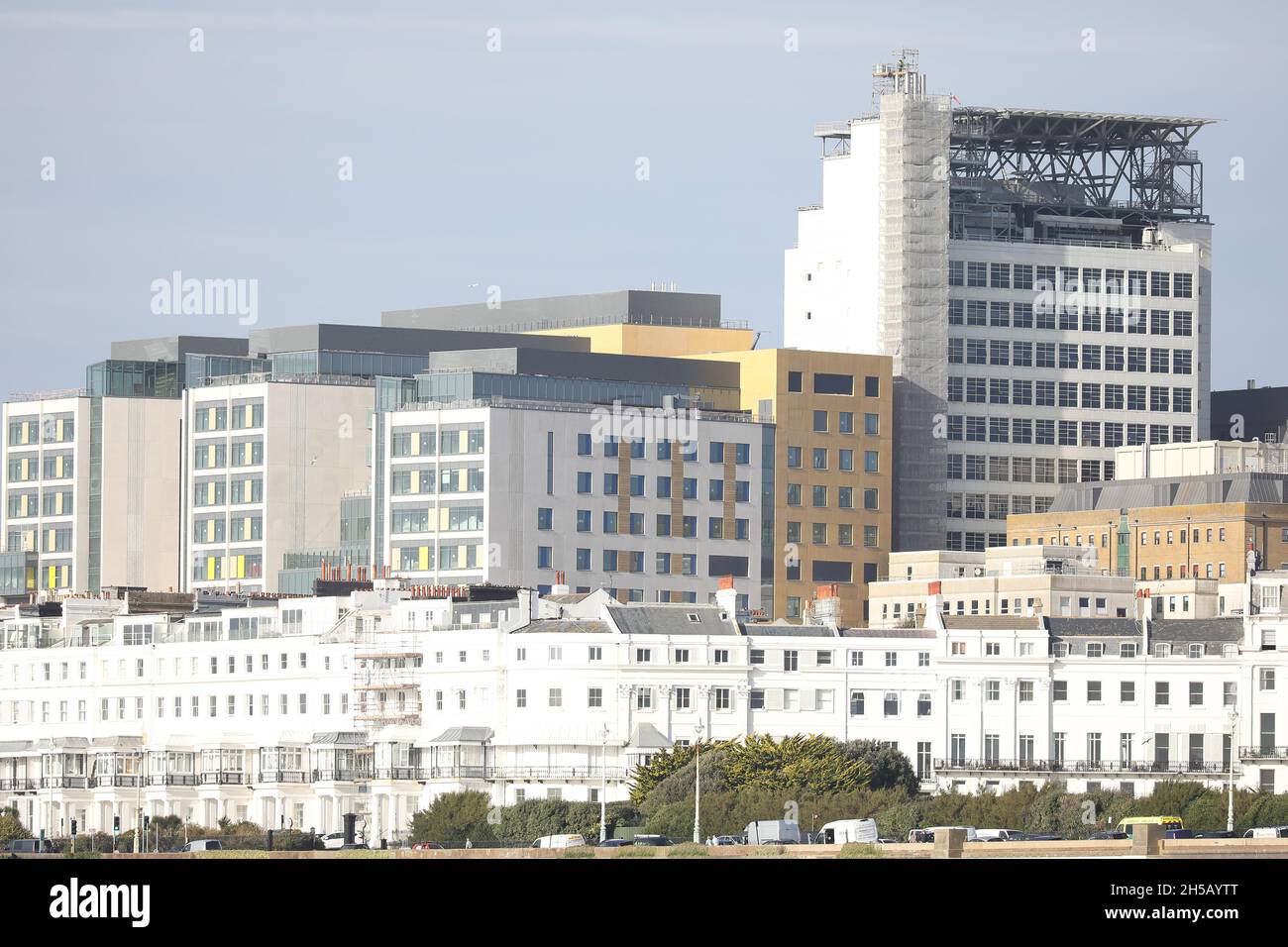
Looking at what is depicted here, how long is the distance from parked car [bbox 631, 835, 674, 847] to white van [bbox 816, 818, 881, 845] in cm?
829

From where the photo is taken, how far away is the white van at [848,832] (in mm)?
182125

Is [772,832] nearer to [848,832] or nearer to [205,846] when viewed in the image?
[848,832]

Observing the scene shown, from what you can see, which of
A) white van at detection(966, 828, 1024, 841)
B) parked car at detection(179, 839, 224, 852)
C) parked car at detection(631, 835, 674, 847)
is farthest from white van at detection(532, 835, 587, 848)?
white van at detection(966, 828, 1024, 841)

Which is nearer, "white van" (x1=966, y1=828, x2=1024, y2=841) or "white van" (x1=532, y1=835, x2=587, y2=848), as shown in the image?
"white van" (x1=966, y1=828, x2=1024, y2=841)

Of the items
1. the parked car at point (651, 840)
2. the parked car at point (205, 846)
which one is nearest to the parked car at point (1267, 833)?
the parked car at point (651, 840)

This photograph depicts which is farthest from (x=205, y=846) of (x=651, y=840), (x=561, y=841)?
(x=651, y=840)

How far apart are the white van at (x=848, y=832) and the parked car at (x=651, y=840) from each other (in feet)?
27.2

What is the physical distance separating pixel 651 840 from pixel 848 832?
10.4 metres

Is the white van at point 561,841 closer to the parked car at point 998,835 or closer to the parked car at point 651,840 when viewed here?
the parked car at point 651,840

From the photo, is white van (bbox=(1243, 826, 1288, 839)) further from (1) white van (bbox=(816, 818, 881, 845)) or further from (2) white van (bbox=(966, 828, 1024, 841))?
(1) white van (bbox=(816, 818, 881, 845))

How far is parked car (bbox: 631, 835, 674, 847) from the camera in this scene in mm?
181375
